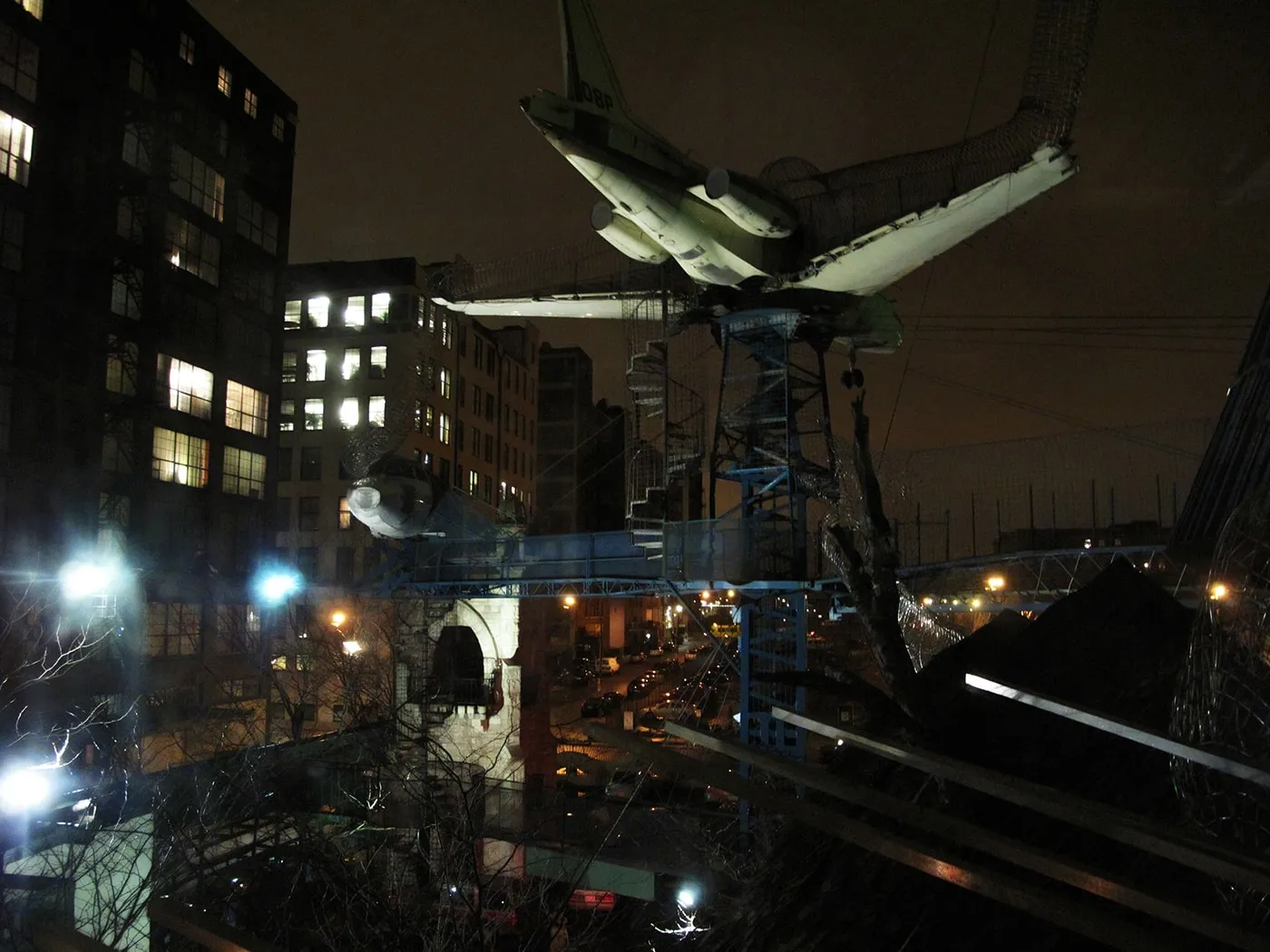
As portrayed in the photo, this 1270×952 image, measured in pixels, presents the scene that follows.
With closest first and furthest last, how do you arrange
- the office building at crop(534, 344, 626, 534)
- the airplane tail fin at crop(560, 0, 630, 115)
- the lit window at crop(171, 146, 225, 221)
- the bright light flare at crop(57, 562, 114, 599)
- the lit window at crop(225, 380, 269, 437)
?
1. the airplane tail fin at crop(560, 0, 630, 115)
2. the bright light flare at crop(57, 562, 114, 599)
3. the lit window at crop(171, 146, 225, 221)
4. the lit window at crop(225, 380, 269, 437)
5. the office building at crop(534, 344, 626, 534)

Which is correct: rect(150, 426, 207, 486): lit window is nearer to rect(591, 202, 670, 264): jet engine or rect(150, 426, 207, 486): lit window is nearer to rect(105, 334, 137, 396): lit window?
rect(105, 334, 137, 396): lit window

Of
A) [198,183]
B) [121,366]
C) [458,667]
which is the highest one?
[198,183]

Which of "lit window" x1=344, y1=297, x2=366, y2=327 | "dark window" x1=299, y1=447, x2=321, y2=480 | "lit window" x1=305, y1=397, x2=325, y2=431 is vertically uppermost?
"lit window" x1=344, y1=297, x2=366, y2=327

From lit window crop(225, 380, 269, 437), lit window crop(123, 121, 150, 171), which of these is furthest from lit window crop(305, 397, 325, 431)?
lit window crop(123, 121, 150, 171)

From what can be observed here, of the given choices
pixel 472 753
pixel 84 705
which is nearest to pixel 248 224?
pixel 84 705

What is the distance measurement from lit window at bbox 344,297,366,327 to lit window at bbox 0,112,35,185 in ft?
75.6

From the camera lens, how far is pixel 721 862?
17.4 m

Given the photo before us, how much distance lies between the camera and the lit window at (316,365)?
1941 inches

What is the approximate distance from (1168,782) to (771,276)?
13988 mm

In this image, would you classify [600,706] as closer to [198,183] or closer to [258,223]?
[258,223]

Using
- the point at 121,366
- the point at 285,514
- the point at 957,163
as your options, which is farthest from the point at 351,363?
the point at 957,163

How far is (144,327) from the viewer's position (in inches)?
1201

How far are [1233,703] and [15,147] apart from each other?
32.0m

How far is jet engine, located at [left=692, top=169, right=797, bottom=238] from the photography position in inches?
591
